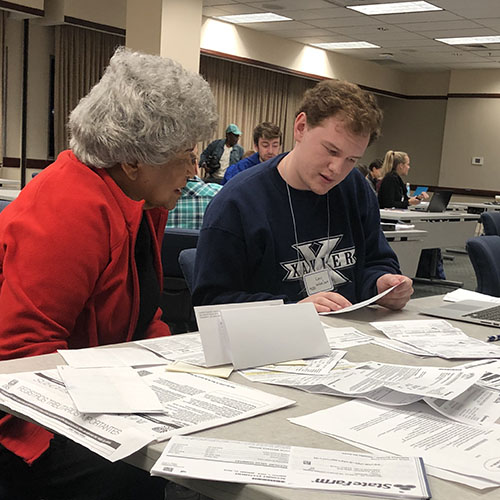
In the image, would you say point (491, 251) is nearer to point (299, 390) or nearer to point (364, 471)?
point (299, 390)

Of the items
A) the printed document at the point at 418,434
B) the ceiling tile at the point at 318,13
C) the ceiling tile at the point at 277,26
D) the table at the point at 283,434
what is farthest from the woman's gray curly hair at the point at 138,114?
the ceiling tile at the point at 277,26

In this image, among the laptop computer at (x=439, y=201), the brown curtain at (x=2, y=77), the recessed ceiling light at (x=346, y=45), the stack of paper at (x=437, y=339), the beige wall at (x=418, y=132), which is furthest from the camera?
the beige wall at (x=418, y=132)

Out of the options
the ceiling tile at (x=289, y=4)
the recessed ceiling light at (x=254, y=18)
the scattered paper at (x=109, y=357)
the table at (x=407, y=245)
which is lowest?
the table at (x=407, y=245)

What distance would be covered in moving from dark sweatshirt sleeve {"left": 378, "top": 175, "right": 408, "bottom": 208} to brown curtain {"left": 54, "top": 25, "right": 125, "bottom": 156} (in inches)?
144

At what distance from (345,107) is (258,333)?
2.87 feet

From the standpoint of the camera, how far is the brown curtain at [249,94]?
10305mm

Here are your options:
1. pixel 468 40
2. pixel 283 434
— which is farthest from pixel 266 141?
pixel 283 434

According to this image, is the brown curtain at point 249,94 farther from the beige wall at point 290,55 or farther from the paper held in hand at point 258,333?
the paper held in hand at point 258,333

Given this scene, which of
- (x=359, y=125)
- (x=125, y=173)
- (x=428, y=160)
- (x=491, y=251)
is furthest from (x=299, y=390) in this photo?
(x=428, y=160)

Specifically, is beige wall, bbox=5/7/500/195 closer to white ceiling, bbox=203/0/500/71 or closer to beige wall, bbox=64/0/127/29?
white ceiling, bbox=203/0/500/71

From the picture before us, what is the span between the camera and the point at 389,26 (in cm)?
922

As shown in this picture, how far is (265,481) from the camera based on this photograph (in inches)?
30.3

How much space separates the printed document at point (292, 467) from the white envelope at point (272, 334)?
355 mm

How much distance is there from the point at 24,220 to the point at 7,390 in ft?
1.34
